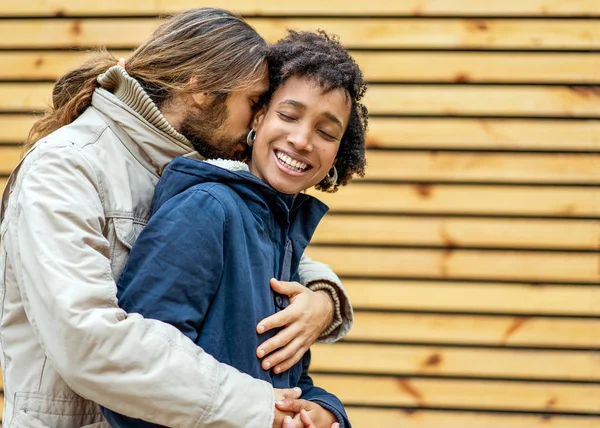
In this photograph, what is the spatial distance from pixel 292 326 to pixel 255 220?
0.27 metres

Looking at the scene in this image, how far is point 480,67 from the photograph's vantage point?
361cm

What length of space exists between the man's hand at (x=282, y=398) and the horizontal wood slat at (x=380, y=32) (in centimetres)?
233

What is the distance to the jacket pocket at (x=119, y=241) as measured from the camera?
64.7 inches

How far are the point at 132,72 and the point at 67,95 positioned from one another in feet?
0.61

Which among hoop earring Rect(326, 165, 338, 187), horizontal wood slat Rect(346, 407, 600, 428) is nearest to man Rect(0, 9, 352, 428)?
hoop earring Rect(326, 165, 338, 187)

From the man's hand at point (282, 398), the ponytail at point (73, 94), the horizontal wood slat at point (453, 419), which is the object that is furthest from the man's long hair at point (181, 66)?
the horizontal wood slat at point (453, 419)

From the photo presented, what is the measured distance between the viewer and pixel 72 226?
1.50 metres

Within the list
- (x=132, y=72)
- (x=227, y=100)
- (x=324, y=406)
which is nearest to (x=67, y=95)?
(x=132, y=72)

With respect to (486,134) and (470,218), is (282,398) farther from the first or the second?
(486,134)

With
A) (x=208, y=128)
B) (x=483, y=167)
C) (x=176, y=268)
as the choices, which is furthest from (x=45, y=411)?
(x=483, y=167)

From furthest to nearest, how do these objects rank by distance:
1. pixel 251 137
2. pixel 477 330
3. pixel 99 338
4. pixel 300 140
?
1. pixel 477 330
2. pixel 251 137
3. pixel 300 140
4. pixel 99 338

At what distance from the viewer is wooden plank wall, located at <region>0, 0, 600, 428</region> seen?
357cm

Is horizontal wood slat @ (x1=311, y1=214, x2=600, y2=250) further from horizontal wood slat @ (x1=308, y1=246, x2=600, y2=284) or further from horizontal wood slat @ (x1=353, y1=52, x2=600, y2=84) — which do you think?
horizontal wood slat @ (x1=353, y1=52, x2=600, y2=84)

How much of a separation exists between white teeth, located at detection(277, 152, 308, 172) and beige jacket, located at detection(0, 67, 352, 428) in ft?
1.02
